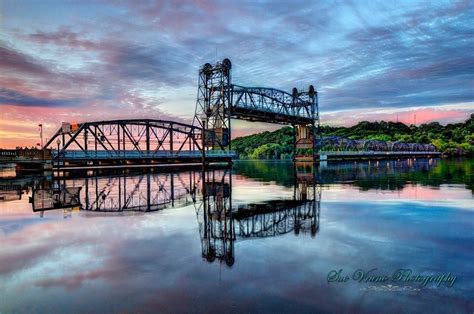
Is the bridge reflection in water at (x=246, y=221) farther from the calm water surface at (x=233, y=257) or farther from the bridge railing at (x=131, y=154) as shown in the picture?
the bridge railing at (x=131, y=154)

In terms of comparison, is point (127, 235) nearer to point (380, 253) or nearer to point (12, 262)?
point (12, 262)

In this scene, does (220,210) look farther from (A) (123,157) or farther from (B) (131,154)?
(B) (131,154)

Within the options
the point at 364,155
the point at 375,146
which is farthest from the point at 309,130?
the point at 375,146

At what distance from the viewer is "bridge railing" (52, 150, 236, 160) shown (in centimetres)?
5716

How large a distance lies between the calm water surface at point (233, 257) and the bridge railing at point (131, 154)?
42.9m

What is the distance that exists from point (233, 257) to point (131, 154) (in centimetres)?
5828

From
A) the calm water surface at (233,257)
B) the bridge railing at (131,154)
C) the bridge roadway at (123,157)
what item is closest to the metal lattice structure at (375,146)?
the bridge roadway at (123,157)

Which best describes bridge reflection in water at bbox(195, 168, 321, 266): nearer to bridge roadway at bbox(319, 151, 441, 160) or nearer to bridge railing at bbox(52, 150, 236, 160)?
bridge railing at bbox(52, 150, 236, 160)

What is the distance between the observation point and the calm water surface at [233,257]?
244 inches

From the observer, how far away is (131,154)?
2522 inches

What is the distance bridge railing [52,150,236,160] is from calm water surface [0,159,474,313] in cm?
4289

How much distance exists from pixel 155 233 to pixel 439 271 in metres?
7.99

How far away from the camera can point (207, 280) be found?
716 centimetres

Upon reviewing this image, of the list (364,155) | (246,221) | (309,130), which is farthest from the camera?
(364,155)
